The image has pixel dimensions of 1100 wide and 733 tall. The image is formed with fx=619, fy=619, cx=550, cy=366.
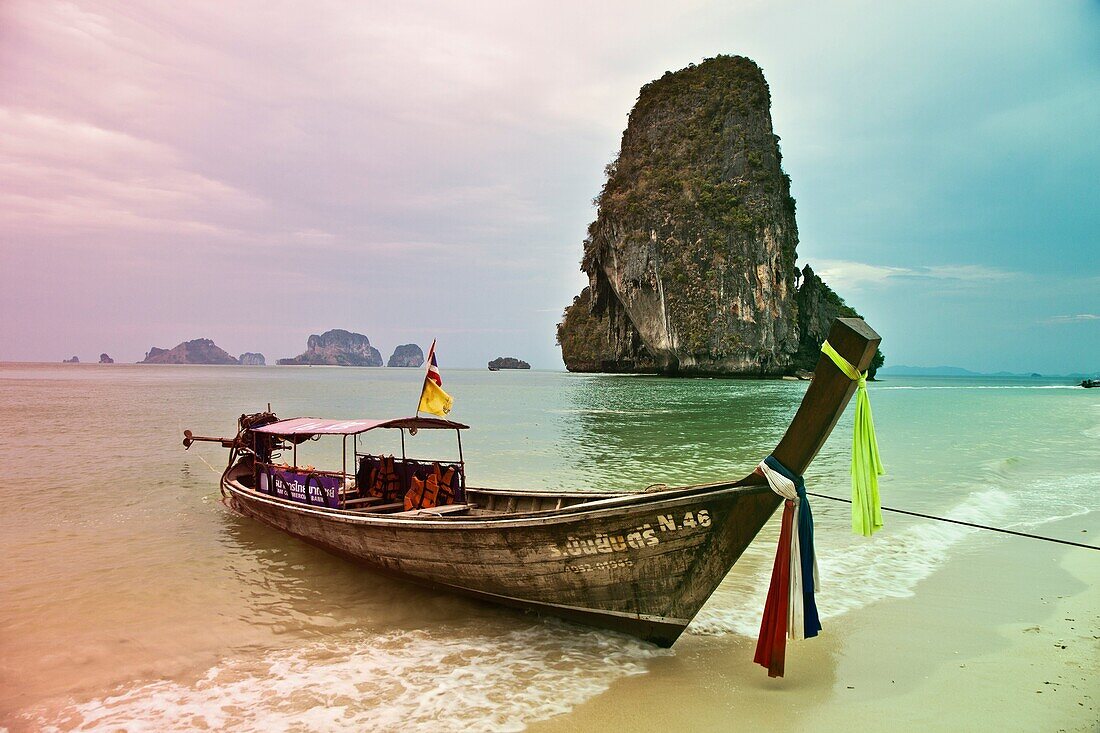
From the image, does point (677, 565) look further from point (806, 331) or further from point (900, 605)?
point (806, 331)

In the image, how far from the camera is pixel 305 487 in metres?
9.86

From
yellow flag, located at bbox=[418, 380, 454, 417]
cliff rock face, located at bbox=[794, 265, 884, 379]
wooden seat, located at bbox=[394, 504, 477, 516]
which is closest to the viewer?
wooden seat, located at bbox=[394, 504, 477, 516]

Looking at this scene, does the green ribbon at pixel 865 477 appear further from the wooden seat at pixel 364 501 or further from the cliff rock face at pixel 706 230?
the cliff rock face at pixel 706 230

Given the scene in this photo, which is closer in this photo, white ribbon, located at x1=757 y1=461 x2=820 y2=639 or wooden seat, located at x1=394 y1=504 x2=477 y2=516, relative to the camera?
white ribbon, located at x1=757 y1=461 x2=820 y2=639

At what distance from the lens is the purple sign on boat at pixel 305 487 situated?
9.38 metres

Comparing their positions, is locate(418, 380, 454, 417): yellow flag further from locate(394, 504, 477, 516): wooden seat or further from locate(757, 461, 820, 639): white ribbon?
locate(757, 461, 820, 639): white ribbon

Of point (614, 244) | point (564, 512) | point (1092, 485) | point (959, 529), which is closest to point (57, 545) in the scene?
point (564, 512)

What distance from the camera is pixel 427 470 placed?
919 cm

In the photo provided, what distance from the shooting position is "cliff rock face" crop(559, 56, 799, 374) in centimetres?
6781

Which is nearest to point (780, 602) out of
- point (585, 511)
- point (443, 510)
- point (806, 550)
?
point (806, 550)

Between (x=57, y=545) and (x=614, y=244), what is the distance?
67841 millimetres

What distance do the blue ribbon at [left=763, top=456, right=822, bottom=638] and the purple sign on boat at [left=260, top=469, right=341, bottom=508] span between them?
6744 millimetres

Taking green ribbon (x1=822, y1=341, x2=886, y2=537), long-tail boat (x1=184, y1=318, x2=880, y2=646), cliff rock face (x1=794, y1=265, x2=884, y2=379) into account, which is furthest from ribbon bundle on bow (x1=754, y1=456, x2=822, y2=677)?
cliff rock face (x1=794, y1=265, x2=884, y2=379)

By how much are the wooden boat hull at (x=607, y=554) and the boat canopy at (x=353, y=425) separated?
165 cm
